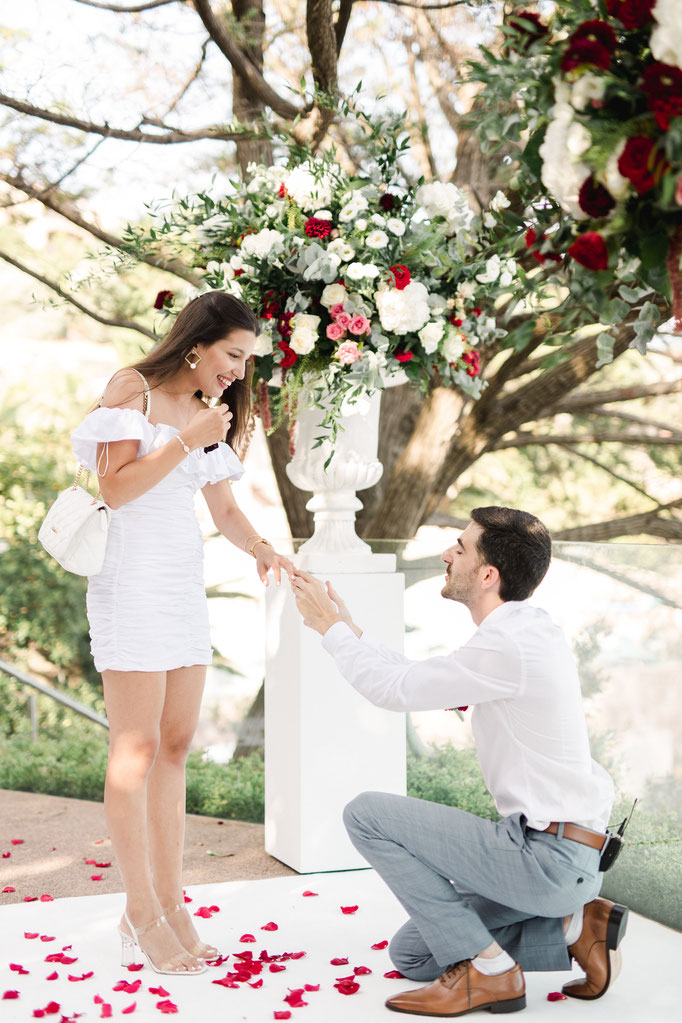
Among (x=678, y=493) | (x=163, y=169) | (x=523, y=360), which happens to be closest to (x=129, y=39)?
(x=163, y=169)

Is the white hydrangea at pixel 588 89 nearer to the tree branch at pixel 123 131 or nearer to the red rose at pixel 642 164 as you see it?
the red rose at pixel 642 164

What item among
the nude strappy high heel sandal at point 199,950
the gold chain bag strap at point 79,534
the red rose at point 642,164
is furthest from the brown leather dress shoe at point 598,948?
the red rose at point 642,164

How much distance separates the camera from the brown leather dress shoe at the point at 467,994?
2293 mm

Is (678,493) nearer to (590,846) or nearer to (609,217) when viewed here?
(590,846)

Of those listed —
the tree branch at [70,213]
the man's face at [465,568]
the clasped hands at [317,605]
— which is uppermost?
the tree branch at [70,213]

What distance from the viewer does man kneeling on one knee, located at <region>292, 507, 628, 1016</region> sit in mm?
2275

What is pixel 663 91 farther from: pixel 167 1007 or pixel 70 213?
pixel 70 213

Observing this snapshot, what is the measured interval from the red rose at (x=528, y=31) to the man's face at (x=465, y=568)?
104cm

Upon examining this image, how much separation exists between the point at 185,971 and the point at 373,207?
2174mm

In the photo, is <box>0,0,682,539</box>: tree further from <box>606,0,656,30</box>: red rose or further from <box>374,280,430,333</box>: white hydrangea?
<box>606,0,656,30</box>: red rose

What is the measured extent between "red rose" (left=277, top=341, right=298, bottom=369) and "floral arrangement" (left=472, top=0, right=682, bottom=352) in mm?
1605

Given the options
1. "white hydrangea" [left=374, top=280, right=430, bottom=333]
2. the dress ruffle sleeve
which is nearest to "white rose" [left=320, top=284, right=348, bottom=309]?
"white hydrangea" [left=374, top=280, right=430, bottom=333]

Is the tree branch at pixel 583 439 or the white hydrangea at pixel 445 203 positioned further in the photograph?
the tree branch at pixel 583 439

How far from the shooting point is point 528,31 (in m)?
1.74
